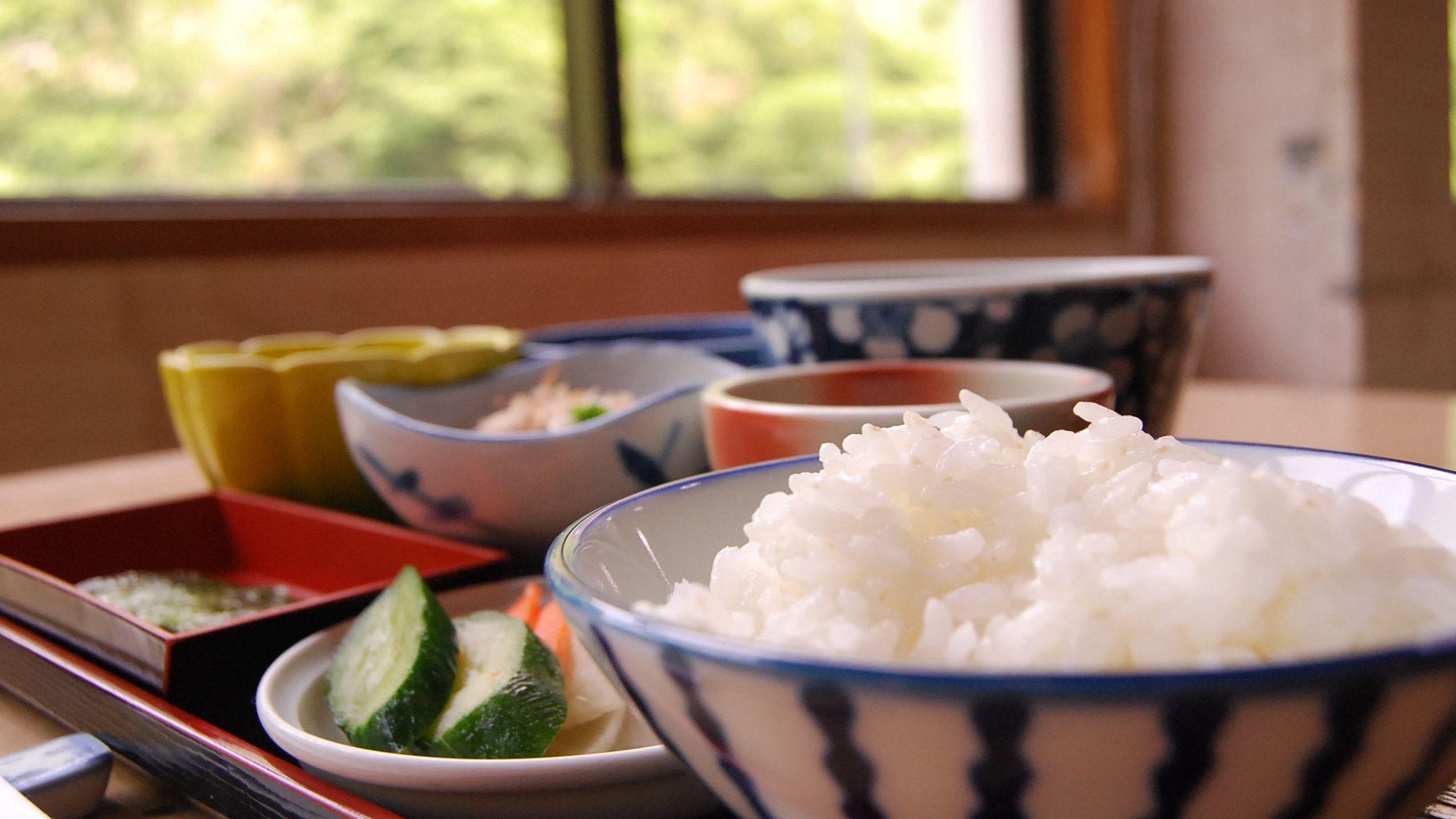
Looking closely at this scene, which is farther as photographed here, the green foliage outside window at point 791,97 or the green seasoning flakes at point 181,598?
the green foliage outside window at point 791,97

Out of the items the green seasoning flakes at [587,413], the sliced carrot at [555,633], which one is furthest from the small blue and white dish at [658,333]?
the sliced carrot at [555,633]

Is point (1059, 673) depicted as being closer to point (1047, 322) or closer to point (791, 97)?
point (1047, 322)

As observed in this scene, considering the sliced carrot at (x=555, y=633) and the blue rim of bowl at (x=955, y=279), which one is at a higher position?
the blue rim of bowl at (x=955, y=279)

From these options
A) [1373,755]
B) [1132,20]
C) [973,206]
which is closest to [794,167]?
[973,206]

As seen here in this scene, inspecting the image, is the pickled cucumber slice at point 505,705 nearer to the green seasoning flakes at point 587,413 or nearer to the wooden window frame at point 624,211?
the green seasoning flakes at point 587,413

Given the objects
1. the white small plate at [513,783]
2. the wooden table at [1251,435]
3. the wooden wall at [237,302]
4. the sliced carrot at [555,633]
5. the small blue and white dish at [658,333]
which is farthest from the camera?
the wooden wall at [237,302]

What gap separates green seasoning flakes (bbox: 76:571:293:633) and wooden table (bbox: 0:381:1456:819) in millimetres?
178

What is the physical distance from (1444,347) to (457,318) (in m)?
2.85

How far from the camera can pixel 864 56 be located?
141 inches

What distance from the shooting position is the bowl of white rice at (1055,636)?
22 centimetres

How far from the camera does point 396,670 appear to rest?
17.5 inches

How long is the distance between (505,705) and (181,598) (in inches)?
11.5

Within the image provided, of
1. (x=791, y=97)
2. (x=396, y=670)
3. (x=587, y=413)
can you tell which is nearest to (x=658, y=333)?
(x=587, y=413)

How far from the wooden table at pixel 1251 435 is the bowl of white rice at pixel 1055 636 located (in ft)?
1.73
